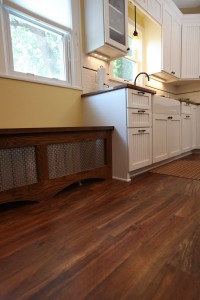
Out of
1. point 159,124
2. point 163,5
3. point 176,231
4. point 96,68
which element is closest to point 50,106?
point 96,68

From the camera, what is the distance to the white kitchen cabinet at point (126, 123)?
1.84m

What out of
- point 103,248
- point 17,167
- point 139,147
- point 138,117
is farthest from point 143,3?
point 103,248

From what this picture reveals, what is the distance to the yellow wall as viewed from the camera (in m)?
1.66

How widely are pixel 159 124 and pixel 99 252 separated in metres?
1.86

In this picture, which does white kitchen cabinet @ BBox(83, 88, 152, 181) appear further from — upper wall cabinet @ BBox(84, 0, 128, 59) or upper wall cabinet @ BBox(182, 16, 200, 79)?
upper wall cabinet @ BBox(182, 16, 200, 79)

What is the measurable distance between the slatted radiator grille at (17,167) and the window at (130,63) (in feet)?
6.06

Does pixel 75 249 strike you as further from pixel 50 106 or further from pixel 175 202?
pixel 50 106

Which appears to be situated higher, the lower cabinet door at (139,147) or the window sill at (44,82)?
the window sill at (44,82)

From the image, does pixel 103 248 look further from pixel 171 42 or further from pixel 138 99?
pixel 171 42

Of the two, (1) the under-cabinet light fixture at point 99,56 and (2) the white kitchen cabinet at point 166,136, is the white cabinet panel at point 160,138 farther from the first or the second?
(1) the under-cabinet light fixture at point 99,56

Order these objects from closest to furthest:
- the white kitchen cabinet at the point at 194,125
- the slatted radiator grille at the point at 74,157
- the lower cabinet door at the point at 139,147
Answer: the slatted radiator grille at the point at 74,157, the lower cabinet door at the point at 139,147, the white kitchen cabinet at the point at 194,125

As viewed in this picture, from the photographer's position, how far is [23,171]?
4.50 feet

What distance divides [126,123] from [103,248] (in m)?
1.25

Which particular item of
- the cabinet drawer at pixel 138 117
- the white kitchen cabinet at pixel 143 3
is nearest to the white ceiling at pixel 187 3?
the white kitchen cabinet at pixel 143 3
